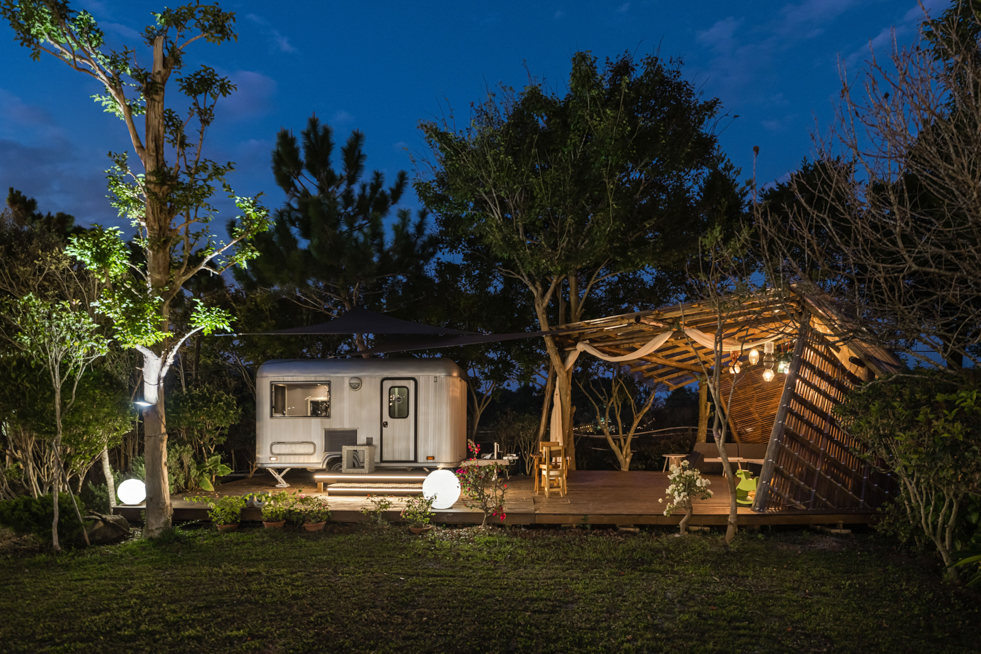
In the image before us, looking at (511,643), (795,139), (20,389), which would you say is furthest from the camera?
(795,139)

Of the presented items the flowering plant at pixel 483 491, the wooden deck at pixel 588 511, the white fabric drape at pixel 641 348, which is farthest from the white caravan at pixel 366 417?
the white fabric drape at pixel 641 348

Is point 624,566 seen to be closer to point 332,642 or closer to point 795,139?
point 332,642

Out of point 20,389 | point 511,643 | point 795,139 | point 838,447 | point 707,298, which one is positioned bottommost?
point 511,643

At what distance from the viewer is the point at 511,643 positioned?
3973 mm

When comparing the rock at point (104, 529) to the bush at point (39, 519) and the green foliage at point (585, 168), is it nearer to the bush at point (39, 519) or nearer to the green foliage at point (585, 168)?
the bush at point (39, 519)

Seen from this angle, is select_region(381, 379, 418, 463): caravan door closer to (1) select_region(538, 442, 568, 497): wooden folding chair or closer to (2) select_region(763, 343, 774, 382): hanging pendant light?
(1) select_region(538, 442, 568, 497): wooden folding chair

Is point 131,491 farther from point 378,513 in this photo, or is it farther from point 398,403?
point 398,403

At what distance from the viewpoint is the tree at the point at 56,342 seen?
620 cm

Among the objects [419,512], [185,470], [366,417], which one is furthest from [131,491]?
[419,512]

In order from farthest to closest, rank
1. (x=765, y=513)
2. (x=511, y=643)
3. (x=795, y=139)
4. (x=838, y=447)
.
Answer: (x=795, y=139), (x=838, y=447), (x=765, y=513), (x=511, y=643)

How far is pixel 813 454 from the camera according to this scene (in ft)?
24.2

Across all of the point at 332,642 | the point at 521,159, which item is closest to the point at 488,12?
the point at 521,159

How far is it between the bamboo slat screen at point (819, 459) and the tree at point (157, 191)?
21.3ft

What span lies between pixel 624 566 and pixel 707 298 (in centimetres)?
350
